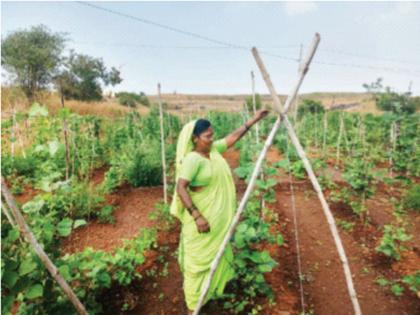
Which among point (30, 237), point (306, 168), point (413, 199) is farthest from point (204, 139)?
point (413, 199)

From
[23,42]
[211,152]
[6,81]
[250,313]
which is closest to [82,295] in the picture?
[250,313]

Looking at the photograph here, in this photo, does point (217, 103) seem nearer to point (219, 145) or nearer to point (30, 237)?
point (219, 145)

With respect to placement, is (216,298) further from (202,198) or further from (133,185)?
(133,185)

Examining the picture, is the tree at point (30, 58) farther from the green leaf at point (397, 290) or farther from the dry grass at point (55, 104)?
the green leaf at point (397, 290)

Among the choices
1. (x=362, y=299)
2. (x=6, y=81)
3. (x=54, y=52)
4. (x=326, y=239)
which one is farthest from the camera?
(x=54, y=52)

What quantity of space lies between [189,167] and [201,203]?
33 centimetres

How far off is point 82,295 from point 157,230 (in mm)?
1934

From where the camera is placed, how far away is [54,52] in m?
24.3

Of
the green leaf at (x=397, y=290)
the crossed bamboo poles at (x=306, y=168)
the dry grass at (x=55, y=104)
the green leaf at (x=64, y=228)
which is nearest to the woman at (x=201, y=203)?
the crossed bamboo poles at (x=306, y=168)

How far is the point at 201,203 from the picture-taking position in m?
2.54

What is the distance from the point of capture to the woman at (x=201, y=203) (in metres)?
2.45

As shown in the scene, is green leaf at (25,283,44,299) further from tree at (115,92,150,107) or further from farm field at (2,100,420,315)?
tree at (115,92,150,107)

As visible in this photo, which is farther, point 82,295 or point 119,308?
point 119,308

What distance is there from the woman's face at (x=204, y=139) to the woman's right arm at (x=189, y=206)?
315 millimetres
